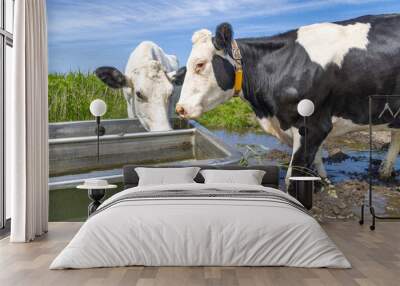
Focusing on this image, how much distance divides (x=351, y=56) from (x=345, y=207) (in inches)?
70.6

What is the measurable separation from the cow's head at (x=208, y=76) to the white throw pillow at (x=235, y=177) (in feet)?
2.89

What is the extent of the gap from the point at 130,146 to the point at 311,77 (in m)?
2.33

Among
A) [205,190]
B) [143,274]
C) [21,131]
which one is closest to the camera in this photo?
[143,274]

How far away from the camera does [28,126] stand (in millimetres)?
5418

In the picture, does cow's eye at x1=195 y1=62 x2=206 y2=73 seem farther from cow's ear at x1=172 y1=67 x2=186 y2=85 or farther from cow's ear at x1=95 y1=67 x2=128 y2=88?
cow's ear at x1=95 y1=67 x2=128 y2=88

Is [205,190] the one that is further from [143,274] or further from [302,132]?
[302,132]

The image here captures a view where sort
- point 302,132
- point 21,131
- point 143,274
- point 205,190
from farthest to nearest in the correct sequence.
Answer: point 302,132
point 21,131
point 205,190
point 143,274

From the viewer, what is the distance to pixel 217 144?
6.94 metres

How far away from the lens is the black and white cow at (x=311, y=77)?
6.60 metres

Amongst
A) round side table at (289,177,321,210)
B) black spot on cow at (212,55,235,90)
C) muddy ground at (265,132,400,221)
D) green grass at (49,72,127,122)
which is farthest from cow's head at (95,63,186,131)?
round side table at (289,177,321,210)

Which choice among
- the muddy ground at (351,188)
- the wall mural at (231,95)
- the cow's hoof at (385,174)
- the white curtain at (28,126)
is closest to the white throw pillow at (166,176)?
the wall mural at (231,95)

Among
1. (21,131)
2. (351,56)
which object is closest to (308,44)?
(351,56)

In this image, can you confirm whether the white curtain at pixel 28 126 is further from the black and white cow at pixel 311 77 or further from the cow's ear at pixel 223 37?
the cow's ear at pixel 223 37

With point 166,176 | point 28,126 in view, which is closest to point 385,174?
point 166,176
